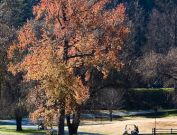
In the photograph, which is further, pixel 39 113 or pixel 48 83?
pixel 39 113

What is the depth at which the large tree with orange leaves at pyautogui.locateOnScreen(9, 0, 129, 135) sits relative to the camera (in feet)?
102

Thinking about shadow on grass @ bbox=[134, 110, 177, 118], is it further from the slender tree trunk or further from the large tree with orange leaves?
the large tree with orange leaves

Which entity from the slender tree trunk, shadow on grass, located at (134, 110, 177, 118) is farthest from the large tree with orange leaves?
shadow on grass, located at (134, 110, 177, 118)

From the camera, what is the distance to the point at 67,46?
32.6 m

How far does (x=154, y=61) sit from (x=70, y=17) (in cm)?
4605

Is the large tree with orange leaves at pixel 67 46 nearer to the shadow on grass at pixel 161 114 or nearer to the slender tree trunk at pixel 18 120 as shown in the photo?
the slender tree trunk at pixel 18 120

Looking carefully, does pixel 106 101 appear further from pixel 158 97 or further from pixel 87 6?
pixel 87 6

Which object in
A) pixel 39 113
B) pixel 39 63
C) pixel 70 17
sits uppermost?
→ pixel 70 17

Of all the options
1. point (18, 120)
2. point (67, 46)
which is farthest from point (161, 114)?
point (67, 46)

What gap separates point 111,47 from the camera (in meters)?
34.1

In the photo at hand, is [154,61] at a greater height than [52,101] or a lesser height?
greater

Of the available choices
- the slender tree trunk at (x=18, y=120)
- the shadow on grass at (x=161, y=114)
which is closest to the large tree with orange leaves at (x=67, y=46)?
the slender tree trunk at (x=18, y=120)

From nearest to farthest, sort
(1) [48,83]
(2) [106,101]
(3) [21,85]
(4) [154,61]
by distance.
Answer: (1) [48,83] < (3) [21,85] < (4) [154,61] < (2) [106,101]

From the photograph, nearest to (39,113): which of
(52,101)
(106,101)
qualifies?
(52,101)
